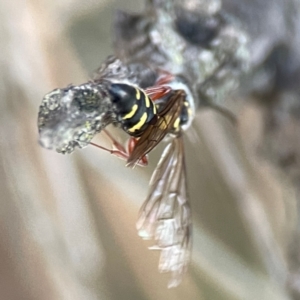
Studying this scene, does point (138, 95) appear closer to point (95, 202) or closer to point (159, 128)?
point (159, 128)

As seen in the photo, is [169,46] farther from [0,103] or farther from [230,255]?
[230,255]

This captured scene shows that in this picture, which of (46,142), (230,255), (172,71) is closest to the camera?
(46,142)

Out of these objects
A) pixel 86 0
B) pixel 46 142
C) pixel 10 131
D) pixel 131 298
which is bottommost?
pixel 131 298

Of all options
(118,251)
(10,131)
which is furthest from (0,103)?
(118,251)

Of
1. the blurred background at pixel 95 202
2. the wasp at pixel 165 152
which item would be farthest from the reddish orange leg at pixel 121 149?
the blurred background at pixel 95 202

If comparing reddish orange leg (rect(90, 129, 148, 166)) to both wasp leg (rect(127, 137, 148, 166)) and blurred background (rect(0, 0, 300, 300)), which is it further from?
blurred background (rect(0, 0, 300, 300))

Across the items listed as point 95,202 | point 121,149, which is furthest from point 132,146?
point 95,202
